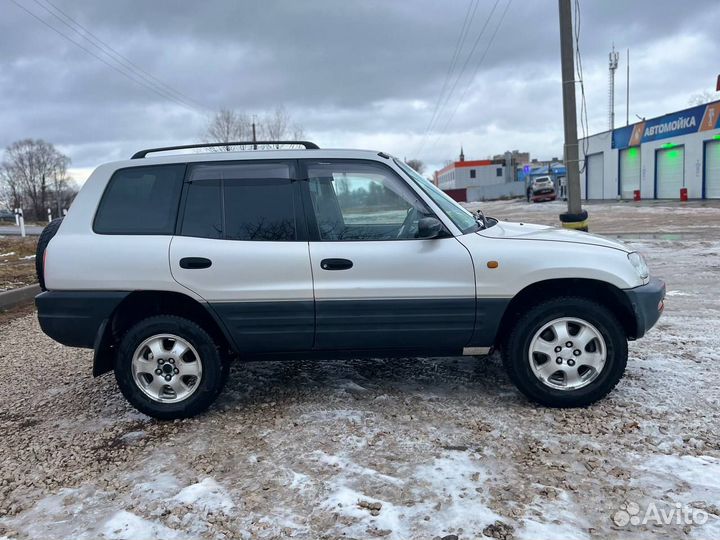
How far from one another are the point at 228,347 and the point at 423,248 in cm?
161

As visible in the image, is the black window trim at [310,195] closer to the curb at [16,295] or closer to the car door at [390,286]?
the car door at [390,286]

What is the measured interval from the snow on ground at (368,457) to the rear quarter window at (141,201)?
1.41 meters

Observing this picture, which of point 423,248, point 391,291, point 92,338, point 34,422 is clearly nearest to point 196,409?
point 92,338

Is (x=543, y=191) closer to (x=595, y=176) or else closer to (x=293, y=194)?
(x=595, y=176)

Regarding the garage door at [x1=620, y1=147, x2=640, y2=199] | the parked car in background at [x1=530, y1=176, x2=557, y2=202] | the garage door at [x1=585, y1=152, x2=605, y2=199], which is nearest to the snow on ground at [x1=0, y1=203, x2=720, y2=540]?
the garage door at [x1=620, y1=147, x2=640, y2=199]

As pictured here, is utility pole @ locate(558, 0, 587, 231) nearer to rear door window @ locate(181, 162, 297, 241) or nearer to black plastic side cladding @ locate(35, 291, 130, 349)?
rear door window @ locate(181, 162, 297, 241)

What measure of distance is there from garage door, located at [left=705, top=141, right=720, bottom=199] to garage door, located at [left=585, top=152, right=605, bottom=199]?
11806 mm

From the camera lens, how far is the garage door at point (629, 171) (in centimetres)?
3797

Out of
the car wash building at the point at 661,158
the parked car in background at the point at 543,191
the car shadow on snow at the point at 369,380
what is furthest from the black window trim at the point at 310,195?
the parked car in background at the point at 543,191

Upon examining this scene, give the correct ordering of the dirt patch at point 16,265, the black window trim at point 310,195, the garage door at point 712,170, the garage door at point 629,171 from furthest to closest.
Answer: the garage door at point 629,171 < the garage door at point 712,170 < the dirt patch at point 16,265 < the black window trim at point 310,195

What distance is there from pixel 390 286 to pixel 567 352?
1.31m

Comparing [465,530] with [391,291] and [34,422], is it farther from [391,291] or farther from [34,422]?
[34,422]

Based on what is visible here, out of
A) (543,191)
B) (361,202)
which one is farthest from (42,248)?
(543,191)

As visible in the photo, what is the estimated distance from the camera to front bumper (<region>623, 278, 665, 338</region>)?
374 centimetres
